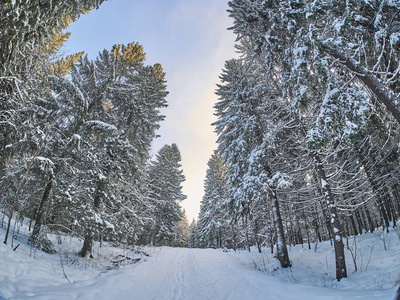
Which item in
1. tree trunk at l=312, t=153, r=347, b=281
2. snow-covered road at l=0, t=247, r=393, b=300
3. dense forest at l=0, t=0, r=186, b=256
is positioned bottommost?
snow-covered road at l=0, t=247, r=393, b=300

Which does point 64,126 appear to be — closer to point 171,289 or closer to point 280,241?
point 171,289

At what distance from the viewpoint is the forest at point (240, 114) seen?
5090 mm

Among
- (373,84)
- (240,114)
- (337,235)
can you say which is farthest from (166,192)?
(373,84)

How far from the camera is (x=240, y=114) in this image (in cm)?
1184

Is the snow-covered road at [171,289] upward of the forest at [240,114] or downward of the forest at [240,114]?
downward

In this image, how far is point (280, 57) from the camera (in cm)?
812

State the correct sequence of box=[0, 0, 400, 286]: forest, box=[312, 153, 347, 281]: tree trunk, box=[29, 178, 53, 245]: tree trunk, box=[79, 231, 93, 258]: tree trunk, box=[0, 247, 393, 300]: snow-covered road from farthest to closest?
box=[79, 231, 93, 258]: tree trunk < box=[29, 178, 53, 245]: tree trunk < box=[312, 153, 347, 281]: tree trunk < box=[0, 0, 400, 286]: forest < box=[0, 247, 393, 300]: snow-covered road

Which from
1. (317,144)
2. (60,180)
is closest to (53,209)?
(60,180)

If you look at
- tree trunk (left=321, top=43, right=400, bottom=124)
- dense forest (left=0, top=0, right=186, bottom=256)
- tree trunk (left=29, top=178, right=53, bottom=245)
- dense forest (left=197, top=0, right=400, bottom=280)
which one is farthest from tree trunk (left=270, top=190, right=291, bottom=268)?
tree trunk (left=29, top=178, right=53, bottom=245)

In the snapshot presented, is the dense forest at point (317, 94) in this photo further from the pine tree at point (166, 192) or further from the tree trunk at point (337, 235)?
the pine tree at point (166, 192)

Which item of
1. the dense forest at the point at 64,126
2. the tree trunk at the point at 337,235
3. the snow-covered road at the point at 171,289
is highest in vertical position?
the dense forest at the point at 64,126

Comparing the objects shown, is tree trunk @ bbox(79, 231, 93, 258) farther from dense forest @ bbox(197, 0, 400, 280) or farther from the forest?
dense forest @ bbox(197, 0, 400, 280)

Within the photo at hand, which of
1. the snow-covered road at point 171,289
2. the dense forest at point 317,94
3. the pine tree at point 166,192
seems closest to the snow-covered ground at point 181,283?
the snow-covered road at point 171,289

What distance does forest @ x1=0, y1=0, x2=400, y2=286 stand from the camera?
509cm
